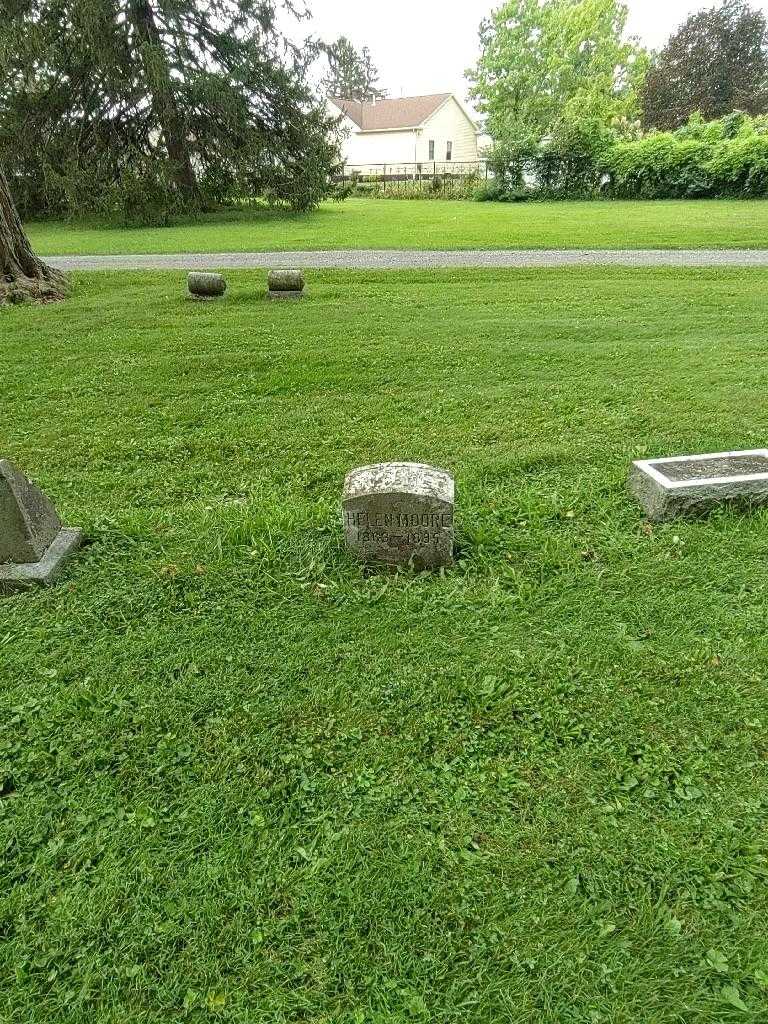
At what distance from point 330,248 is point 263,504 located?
40.7 feet

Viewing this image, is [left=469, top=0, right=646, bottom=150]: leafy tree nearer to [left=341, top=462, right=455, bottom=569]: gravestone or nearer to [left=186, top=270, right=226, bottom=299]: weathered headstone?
[left=186, top=270, right=226, bottom=299]: weathered headstone

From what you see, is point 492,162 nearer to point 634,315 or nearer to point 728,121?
point 728,121

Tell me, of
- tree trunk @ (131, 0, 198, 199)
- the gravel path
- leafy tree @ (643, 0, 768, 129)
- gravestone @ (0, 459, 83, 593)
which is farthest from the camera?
leafy tree @ (643, 0, 768, 129)

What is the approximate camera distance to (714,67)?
155 ft

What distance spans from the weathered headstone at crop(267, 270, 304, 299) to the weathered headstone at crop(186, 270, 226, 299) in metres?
0.80

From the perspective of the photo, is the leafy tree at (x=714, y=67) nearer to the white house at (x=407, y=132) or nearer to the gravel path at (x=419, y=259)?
the white house at (x=407, y=132)

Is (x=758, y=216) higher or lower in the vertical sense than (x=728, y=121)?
lower

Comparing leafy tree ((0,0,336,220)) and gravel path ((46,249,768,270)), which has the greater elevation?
leafy tree ((0,0,336,220))

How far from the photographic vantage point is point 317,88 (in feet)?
76.3

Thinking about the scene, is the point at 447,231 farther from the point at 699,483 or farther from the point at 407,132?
the point at 407,132

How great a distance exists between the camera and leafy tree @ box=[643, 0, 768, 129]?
4672cm

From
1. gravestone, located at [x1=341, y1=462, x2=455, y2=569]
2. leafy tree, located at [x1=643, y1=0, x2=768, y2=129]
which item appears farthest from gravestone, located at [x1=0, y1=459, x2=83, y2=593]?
leafy tree, located at [x1=643, y1=0, x2=768, y2=129]

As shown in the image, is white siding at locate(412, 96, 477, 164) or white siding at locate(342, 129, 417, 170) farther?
white siding at locate(342, 129, 417, 170)

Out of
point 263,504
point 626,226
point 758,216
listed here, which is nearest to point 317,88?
point 626,226
